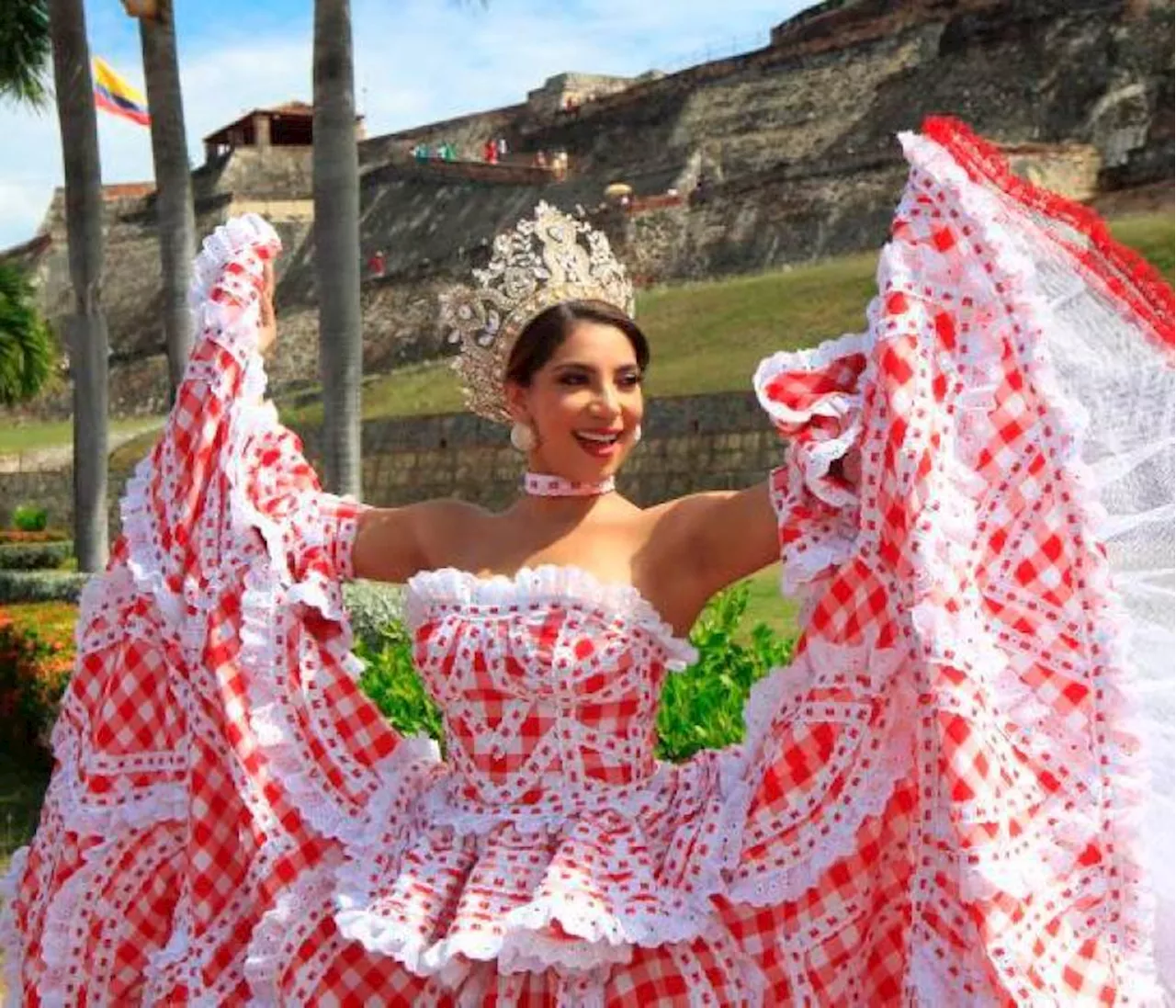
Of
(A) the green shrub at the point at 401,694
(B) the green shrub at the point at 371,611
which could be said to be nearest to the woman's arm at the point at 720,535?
(A) the green shrub at the point at 401,694

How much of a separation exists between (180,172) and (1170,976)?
31.5ft

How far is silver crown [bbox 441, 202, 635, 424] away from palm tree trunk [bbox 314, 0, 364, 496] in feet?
20.1

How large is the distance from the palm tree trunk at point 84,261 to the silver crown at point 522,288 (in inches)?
383

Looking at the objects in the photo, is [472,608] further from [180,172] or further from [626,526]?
[180,172]

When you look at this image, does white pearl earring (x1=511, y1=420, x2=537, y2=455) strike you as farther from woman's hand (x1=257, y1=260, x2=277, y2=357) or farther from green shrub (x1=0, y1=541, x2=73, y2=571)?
green shrub (x1=0, y1=541, x2=73, y2=571)

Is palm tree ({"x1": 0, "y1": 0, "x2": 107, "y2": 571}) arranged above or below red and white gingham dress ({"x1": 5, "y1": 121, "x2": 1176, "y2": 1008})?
above

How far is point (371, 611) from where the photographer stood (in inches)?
326

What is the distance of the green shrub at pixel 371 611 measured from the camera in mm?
8109

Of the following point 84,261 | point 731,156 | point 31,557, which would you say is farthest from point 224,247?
point 731,156

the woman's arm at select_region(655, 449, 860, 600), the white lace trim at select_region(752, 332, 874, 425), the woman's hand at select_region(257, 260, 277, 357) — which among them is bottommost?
the woman's arm at select_region(655, 449, 860, 600)

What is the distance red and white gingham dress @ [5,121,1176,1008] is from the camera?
2479mm

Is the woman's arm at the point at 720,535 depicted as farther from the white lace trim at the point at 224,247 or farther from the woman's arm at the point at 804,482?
the white lace trim at the point at 224,247

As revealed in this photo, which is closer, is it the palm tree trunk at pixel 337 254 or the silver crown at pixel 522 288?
the silver crown at pixel 522 288

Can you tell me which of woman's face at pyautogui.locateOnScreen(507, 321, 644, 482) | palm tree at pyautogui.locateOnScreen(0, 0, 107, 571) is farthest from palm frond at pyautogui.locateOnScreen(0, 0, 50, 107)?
woman's face at pyautogui.locateOnScreen(507, 321, 644, 482)
